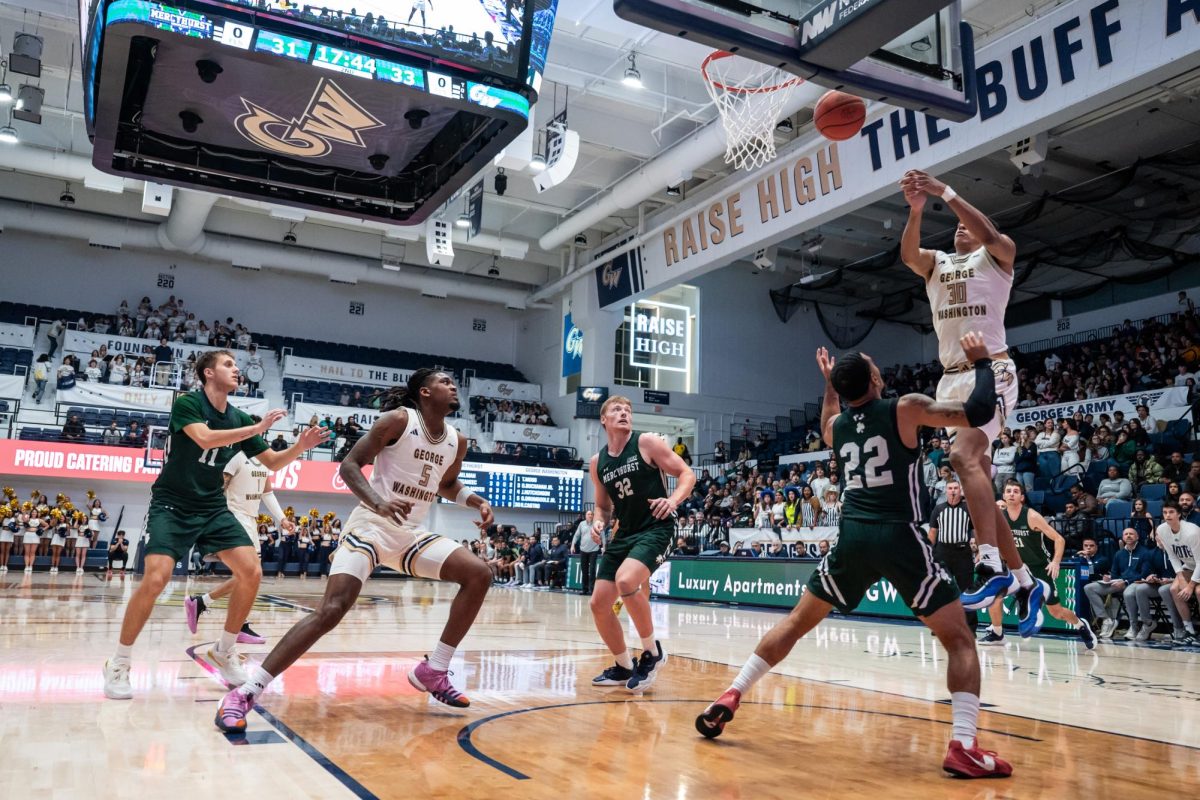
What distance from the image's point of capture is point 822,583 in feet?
12.8

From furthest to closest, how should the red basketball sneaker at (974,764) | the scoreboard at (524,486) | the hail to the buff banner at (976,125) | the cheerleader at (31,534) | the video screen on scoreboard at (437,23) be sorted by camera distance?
the scoreboard at (524,486), the cheerleader at (31,534), the hail to the buff banner at (976,125), the video screen on scoreboard at (437,23), the red basketball sneaker at (974,764)

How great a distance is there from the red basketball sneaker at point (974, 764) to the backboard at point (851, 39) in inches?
156

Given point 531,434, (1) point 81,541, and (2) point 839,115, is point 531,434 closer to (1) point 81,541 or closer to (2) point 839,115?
(1) point 81,541

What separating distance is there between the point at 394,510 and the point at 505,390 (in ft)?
84.7

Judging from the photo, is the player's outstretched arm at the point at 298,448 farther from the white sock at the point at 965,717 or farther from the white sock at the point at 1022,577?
the white sock at the point at 1022,577

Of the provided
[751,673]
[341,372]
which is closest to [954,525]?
[751,673]

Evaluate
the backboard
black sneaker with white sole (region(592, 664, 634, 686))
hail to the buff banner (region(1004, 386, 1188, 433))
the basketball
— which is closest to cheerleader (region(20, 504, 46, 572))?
black sneaker with white sole (region(592, 664, 634, 686))

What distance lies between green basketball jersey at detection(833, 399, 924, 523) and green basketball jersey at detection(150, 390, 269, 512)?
3.27m

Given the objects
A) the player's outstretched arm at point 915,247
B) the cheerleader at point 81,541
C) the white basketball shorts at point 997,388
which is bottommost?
the cheerleader at point 81,541

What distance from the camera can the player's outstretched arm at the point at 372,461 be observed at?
13.5 feet

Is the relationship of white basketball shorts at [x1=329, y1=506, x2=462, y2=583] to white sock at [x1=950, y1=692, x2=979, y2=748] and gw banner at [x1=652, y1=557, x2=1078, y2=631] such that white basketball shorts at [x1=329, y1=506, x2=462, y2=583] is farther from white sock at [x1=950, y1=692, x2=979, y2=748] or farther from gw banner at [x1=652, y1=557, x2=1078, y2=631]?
gw banner at [x1=652, y1=557, x2=1078, y2=631]

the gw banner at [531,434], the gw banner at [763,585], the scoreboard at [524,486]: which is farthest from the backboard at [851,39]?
the gw banner at [531,434]

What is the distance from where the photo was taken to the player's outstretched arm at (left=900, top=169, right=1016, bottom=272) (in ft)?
14.7

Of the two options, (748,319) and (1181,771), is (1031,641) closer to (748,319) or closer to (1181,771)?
(1181,771)
